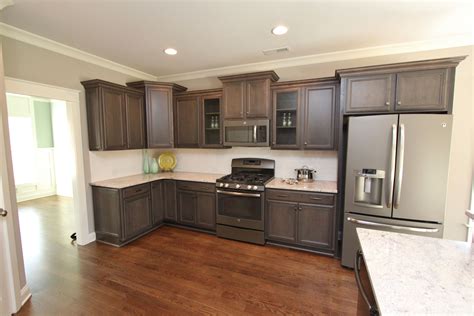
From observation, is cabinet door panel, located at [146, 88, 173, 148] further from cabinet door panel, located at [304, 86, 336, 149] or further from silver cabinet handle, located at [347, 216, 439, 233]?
silver cabinet handle, located at [347, 216, 439, 233]

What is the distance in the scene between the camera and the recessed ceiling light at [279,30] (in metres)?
2.46

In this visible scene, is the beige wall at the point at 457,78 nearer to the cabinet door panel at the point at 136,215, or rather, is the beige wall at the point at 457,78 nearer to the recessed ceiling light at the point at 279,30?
the recessed ceiling light at the point at 279,30

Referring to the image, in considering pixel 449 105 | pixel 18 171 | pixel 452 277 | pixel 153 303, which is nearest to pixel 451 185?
pixel 449 105

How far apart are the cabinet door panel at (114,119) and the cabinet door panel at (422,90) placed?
3.76 meters

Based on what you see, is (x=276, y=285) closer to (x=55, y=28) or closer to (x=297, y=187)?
(x=297, y=187)

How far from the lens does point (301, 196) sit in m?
3.01

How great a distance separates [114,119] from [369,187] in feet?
11.9

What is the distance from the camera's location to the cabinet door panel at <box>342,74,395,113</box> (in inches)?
100

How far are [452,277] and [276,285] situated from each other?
66.1 inches

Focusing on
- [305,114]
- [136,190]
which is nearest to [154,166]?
[136,190]

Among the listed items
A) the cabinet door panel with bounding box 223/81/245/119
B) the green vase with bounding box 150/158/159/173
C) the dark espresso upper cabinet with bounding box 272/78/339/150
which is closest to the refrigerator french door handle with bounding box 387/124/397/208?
the dark espresso upper cabinet with bounding box 272/78/339/150

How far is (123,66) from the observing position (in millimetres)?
3740

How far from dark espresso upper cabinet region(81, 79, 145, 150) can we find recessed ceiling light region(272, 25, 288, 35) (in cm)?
243

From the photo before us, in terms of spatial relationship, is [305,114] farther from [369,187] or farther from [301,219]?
[301,219]
